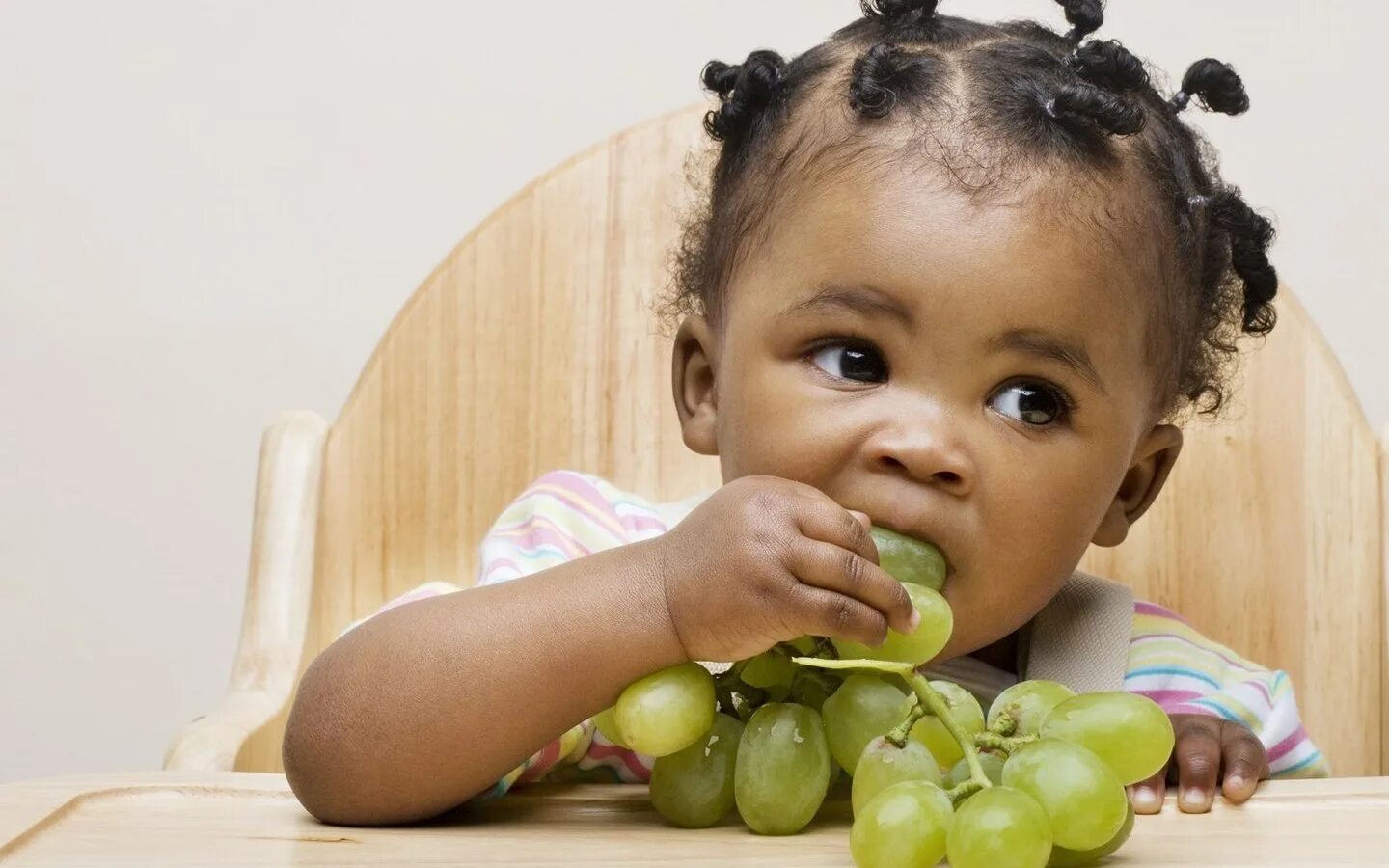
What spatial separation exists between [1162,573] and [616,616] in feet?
2.34

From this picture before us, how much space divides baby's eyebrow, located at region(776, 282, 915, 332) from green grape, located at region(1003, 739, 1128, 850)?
31 centimetres

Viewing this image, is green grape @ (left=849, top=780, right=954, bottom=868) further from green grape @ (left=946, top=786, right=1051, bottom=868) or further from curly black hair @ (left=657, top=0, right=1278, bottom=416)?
curly black hair @ (left=657, top=0, right=1278, bottom=416)

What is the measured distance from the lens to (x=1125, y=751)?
62 centimetres

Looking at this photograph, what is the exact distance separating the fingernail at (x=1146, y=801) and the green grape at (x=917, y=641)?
167mm

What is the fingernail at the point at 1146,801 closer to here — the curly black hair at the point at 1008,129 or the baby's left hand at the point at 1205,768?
the baby's left hand at the point at 1205,768

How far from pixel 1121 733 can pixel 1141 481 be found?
0.51 m

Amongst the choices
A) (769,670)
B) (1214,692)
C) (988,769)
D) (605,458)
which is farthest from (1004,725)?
(605,458)

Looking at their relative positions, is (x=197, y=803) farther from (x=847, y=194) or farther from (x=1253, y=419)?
(x=1253, y=419)

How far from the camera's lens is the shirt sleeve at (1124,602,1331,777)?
106 centimetres

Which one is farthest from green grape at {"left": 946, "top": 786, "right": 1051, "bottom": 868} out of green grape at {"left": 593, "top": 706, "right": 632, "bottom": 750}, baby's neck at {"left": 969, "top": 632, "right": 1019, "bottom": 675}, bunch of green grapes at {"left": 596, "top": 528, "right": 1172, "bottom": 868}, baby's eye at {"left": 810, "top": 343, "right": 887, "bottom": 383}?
baby's neck at {"left": 969, "top": 632, "right": 1019, "bottom": 675}

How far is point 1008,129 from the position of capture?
2.97 feet

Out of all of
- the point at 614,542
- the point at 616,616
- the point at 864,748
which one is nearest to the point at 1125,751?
the point at 864,748

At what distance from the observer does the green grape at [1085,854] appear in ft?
1.92

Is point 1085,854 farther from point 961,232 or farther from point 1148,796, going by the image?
point 961,232
